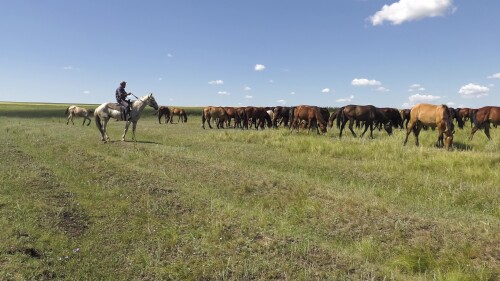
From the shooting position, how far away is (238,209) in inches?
311

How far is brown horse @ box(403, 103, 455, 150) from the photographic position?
1609 cm

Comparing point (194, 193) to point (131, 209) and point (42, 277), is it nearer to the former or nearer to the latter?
point (131, 209)

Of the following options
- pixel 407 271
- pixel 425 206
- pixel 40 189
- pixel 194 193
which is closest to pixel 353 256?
pixel 407 271

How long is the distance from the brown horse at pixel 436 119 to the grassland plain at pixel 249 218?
346 centimetres

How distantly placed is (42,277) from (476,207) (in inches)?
360

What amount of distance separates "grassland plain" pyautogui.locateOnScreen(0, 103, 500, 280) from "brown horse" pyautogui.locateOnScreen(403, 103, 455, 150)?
3.46 meters

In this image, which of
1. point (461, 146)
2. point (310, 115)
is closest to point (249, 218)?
point (461, 146)

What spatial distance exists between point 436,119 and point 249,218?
44.9 feet

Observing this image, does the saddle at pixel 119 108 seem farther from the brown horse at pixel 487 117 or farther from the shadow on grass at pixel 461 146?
the brown horse at pixel 487 117

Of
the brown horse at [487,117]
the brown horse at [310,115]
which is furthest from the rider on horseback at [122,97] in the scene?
the brown horse at [487,117]

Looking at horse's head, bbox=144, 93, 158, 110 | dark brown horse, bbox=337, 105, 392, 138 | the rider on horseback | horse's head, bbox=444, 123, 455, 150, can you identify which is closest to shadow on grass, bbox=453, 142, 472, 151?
horse's head, bbox=444, 123, 455, 150

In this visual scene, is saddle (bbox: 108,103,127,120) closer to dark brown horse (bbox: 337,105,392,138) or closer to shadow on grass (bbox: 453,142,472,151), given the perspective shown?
dark brown horse (bbox: 337,105,392,138)

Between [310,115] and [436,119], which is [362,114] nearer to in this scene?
[310,115]

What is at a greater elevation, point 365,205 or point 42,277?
point 365,205
